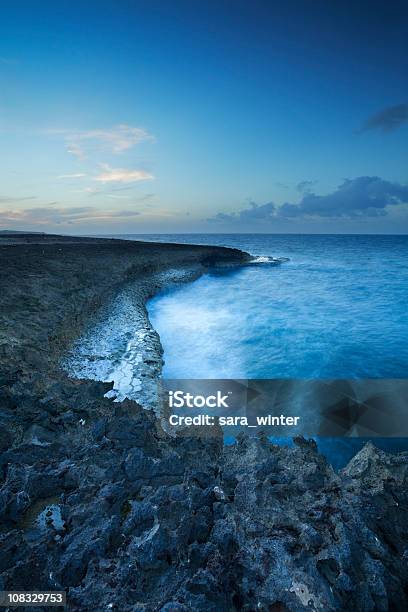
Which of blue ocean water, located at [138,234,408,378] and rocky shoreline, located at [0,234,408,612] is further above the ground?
rocky shoreline, located at [0,234,408,612]

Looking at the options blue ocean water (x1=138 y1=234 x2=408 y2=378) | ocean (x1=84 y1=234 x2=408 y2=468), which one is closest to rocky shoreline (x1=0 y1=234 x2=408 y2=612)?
ocean (x1=84 y1=234 x2=408 y2=468)

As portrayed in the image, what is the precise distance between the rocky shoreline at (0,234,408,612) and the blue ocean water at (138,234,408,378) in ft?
24.6

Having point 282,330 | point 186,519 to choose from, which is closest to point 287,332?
point 282,330

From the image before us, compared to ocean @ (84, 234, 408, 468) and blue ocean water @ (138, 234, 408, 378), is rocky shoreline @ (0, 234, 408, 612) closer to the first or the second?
ocean @ (84, 234, 408, 468)

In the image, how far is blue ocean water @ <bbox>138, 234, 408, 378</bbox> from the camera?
14.3m

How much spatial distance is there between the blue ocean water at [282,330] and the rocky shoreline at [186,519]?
7.51 metres

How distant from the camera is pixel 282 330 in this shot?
65.6 ft

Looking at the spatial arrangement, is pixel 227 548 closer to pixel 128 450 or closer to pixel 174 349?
pixel 128 450

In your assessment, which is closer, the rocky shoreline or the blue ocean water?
the rocky shoreline

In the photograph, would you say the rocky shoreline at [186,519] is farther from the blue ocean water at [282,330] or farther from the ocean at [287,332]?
the blue ocean water at [282,330]

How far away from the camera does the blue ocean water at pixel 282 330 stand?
14336 millimetres

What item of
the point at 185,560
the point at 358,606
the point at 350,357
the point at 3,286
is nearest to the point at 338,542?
the point at 358,606

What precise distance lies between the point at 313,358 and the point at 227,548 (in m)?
12.7

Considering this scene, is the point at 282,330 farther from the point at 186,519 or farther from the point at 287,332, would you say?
the point at 186,519
